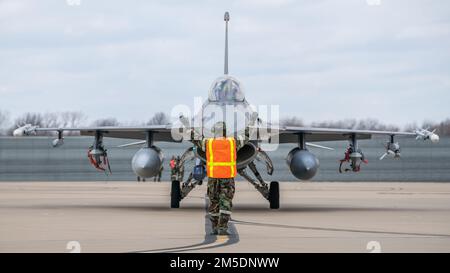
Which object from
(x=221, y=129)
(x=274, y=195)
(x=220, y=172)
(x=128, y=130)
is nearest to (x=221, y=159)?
(x=220, y=172)

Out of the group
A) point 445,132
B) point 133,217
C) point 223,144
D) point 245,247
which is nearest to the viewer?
point 245,247

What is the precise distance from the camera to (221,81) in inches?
769

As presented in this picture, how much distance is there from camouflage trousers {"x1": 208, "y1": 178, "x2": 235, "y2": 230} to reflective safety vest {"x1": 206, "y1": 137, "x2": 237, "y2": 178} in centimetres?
13

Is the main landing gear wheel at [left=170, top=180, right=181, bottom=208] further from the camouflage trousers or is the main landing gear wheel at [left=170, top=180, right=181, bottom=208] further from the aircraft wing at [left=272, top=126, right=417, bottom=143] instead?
the camouflage trousers

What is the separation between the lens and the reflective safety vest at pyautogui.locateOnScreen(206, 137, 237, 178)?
14.0 meters

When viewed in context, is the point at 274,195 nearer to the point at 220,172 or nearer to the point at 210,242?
the point at 220,172

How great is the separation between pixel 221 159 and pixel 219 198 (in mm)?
646

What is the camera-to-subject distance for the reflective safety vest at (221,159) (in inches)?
552

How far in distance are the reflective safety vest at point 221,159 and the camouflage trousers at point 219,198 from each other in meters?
0.13

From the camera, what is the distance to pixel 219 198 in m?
14.1
